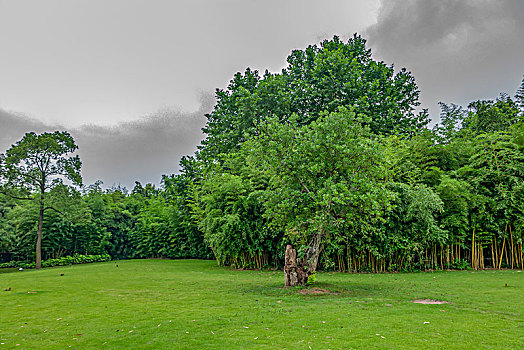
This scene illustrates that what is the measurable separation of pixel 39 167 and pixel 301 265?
16.9 meters

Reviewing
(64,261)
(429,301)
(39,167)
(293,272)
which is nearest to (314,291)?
(293,272)

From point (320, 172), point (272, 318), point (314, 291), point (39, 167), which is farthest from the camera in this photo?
point (39, 167)

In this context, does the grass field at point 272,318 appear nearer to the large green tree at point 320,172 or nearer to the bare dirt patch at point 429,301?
the bare dirt patch at point 429,301

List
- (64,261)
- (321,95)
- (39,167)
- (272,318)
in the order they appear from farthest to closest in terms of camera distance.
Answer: (64,261), (39,167), (321,95), (272,318)

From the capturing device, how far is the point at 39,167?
17.8 metres

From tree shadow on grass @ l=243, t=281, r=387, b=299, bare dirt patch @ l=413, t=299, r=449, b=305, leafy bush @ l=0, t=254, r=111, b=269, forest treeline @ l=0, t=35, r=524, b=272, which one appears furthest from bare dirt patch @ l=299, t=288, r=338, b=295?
leafy bush @ l=0, t=254, r=111, b=269

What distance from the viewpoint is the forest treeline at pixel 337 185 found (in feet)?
24.6

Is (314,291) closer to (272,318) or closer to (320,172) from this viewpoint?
(272,318)

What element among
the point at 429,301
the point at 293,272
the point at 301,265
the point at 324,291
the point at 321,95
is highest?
the point at 321,95

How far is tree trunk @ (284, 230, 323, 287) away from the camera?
772 centimetres

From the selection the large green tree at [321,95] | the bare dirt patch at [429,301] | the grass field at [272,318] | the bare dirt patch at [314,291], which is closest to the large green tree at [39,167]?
the large green tree at [321,95]

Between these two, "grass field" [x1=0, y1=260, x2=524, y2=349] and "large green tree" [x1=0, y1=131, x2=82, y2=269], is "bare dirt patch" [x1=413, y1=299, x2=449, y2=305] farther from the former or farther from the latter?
"large green tree" [x1=0, y1=131, x2=82, y2=269]

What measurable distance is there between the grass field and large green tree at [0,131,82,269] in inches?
462

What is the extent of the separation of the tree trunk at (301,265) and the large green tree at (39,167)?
1588cm
